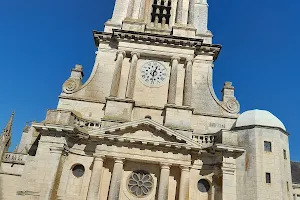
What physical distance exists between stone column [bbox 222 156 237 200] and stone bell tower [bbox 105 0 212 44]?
32.2 feet

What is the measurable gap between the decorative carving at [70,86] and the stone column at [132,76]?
11.8 ft

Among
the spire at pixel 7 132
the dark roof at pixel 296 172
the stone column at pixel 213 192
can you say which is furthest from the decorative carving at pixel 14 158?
the dark roof at pixel 296 172

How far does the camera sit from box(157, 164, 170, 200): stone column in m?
16.1

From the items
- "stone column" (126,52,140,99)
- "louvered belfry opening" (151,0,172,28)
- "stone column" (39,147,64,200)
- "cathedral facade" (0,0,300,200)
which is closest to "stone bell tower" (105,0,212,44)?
"louvered belfry opening" (151,0,172,28)

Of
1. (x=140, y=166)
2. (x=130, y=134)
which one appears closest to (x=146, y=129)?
(x=130, y=134)

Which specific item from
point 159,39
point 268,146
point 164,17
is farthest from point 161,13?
point 268,146

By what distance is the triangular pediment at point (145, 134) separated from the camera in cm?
1709

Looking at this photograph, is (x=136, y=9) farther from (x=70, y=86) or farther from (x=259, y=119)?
(x=259, y=119)

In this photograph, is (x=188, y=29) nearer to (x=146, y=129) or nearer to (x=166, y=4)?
(x=166, y=4)

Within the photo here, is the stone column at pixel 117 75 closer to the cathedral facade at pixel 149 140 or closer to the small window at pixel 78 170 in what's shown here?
the cathedral facade at pixel 149 140

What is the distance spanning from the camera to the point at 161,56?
21.4 metres

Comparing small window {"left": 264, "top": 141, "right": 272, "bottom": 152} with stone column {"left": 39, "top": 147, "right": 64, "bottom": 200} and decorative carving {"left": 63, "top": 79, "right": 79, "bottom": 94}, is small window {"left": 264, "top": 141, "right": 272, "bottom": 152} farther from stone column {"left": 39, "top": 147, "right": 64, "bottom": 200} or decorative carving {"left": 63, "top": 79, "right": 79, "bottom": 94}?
decorative carving {"left": 63, "top": 79, "right": 79, "bottom": 94}

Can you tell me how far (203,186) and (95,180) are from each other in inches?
240

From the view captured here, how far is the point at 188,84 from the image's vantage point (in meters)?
20.4
